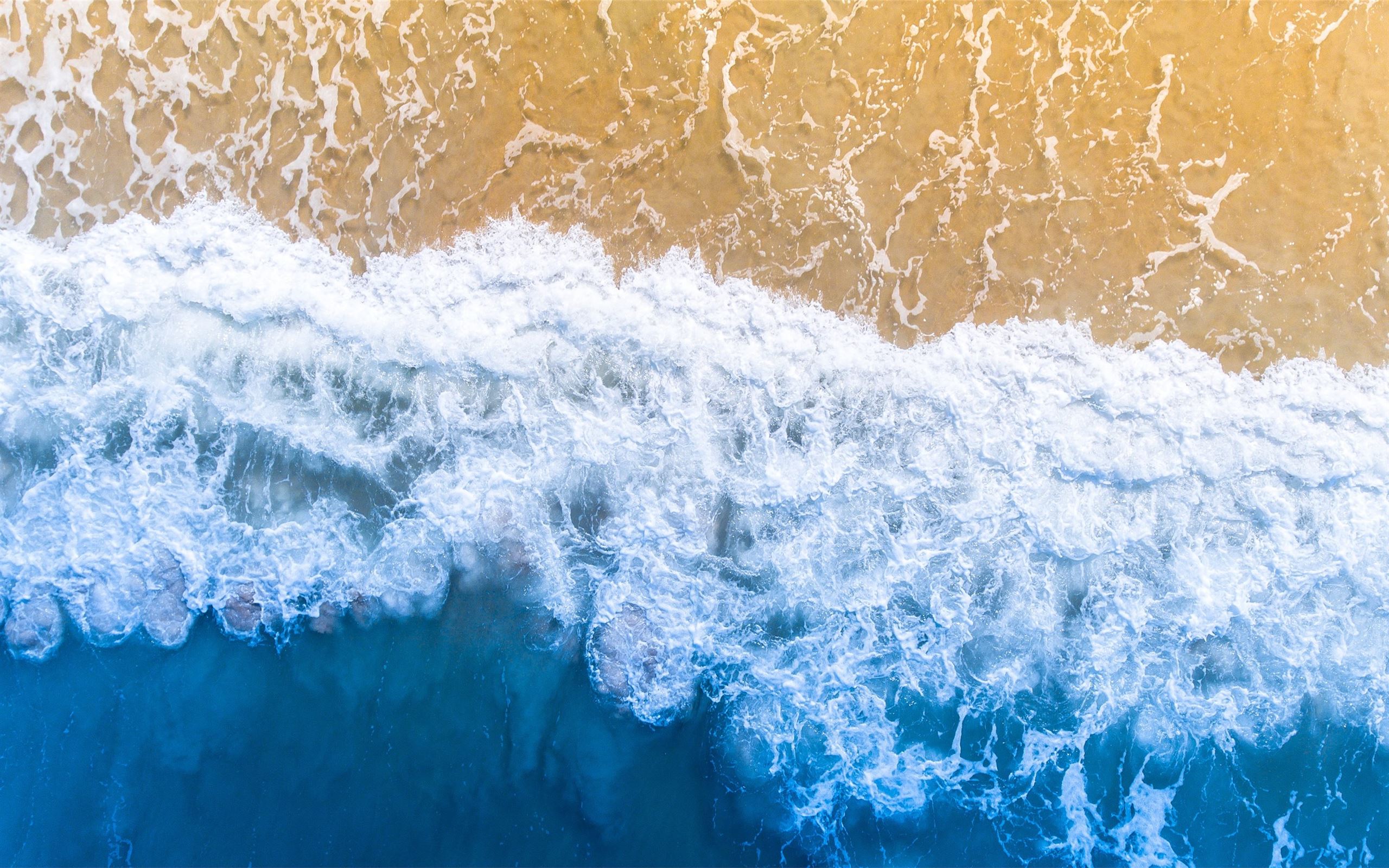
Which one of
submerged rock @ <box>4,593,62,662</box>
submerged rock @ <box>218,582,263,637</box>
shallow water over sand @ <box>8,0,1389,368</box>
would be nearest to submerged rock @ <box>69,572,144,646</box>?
submerged rock @ <box>4,593,62,662</box>

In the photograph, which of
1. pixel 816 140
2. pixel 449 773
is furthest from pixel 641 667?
pixel 816 140

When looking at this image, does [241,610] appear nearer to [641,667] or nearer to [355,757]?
[355,757]

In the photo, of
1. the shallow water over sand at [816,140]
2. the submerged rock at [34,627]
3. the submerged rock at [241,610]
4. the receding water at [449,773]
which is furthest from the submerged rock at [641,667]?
the submerged rock at [34,627]

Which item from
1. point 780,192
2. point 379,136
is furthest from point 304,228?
point 780,192

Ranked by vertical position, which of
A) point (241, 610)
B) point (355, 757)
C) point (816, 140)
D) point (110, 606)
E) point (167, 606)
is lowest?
point (355, 757)

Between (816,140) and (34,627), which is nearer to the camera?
(34,627)

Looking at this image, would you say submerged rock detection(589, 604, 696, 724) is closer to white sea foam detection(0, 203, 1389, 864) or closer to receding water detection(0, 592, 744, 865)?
white sea foam detection(0, 203, 1389, 864)
